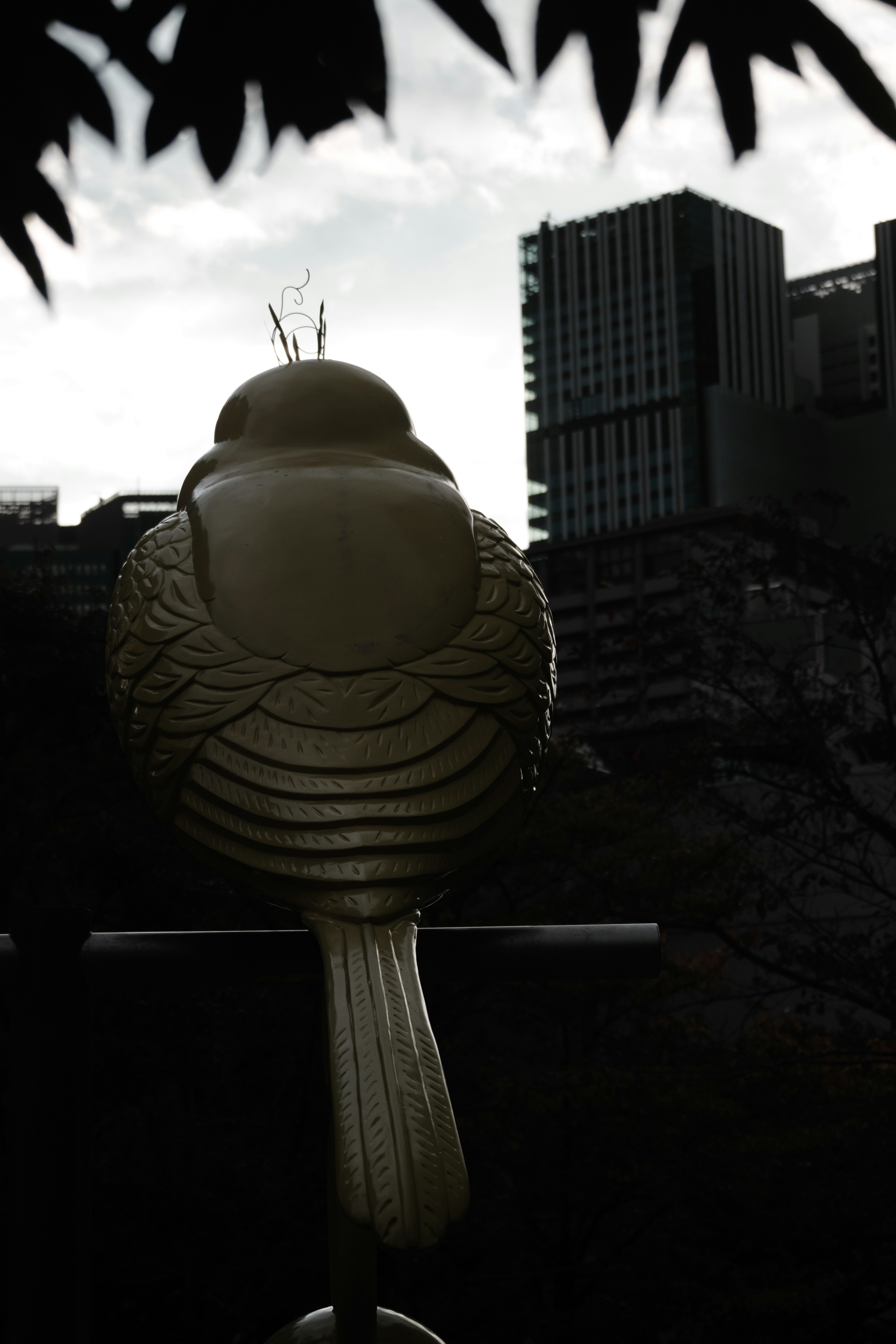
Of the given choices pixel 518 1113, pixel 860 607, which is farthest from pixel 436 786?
pixel 518 1113

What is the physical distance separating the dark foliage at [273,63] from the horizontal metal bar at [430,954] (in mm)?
926

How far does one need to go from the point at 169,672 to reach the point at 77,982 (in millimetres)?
500

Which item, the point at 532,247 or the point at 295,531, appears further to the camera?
the point at 532,247

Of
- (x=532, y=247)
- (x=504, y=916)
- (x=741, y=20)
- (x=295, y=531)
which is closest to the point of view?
(x=741, y=20)

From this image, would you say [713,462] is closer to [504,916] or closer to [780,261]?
[780,261]

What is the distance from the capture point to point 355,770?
7.00ft

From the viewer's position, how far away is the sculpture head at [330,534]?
2254mm

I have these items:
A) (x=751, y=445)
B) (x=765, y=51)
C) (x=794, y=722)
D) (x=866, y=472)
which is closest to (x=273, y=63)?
(x=765, y=51)

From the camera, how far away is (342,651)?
7.29 ft

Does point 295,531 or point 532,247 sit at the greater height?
point 532,247

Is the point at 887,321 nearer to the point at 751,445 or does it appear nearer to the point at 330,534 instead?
the point at 751,445

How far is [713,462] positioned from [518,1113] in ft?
302

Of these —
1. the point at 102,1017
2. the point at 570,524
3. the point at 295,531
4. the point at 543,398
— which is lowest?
the point at 102,1017

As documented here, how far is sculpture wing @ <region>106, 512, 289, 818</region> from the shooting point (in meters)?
2.24
